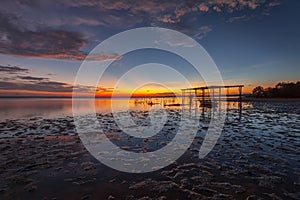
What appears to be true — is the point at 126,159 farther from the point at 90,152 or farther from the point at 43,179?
the point at 43,179

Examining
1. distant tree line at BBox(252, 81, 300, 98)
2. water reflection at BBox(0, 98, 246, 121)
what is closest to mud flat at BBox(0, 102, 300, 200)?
water reflection at BBox(0, 98, 246, 121)

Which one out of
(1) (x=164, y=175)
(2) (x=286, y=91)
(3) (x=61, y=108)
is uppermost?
(2) (x=286, y=91)

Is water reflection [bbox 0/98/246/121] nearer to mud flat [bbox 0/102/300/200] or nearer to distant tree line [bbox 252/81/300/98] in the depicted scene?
mud flat [bbox 0/102/300/200]

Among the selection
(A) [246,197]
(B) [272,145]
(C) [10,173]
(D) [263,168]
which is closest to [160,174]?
(A) [246,197]

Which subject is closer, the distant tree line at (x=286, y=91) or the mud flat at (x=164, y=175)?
the mud flat at (x=164, y=175)

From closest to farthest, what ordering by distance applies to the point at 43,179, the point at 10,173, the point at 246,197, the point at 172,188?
the point at 246,197 < the point at 172,188 < the point at 43,179 < the point at 10,173

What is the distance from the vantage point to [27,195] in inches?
184

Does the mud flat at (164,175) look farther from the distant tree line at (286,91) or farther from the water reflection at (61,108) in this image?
the distant tree line at (286,91)

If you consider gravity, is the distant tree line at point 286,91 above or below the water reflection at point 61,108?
above

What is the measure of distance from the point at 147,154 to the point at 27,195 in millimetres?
5205

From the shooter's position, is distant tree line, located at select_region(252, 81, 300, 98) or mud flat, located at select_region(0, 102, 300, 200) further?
distant tree line, located at select_region(252, 81, 300, 98)

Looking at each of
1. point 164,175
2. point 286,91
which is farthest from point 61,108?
point 286,91

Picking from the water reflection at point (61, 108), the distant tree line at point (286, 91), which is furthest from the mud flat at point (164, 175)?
the distant tree line at point (286, 91)

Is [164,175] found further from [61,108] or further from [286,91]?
[286,91]
